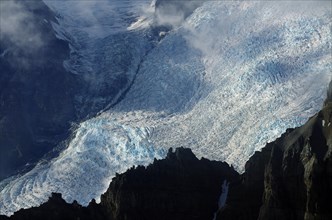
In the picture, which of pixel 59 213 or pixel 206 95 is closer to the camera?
pixel 59 213

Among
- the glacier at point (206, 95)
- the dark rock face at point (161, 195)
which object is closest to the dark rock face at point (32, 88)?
the glacier at point (206, 95)

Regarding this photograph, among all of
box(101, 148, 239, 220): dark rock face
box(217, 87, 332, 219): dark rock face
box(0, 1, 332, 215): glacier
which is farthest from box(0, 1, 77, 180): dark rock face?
box(217, 87, 332, 219): dark rock face

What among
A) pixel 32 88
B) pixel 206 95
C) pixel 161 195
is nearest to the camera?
pixel 161 195

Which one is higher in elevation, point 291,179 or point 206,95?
point 206,95

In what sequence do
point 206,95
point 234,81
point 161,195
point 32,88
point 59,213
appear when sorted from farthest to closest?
point 32,88 < point 206,95 < point 234,81 < point 59,213 < point 161,195

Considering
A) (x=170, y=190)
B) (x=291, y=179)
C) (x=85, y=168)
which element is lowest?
(x=291, y=179)

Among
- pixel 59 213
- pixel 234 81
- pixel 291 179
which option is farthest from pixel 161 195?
pixel 234 81

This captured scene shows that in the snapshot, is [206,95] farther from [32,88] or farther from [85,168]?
[32,88]
